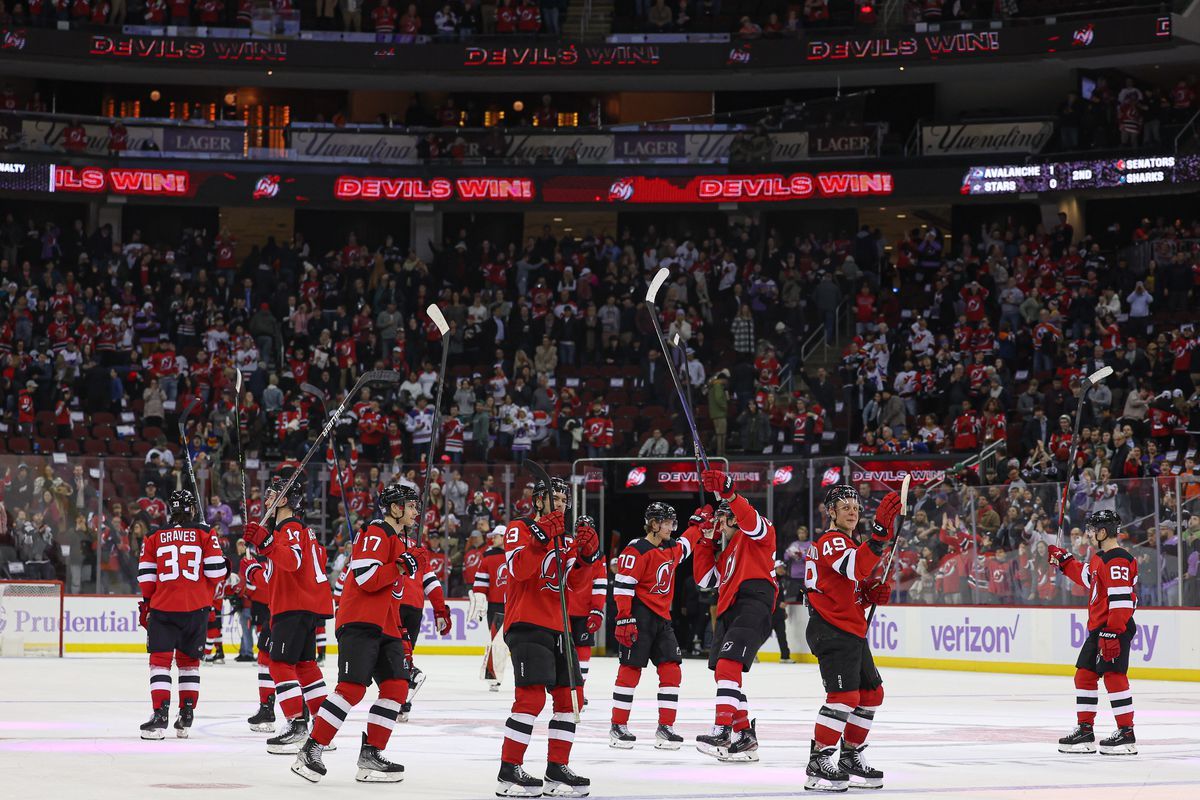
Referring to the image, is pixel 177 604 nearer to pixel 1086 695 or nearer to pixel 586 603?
pixel 586 603

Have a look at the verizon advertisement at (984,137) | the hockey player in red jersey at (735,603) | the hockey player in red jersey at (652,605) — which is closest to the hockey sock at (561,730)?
the hockey player in red jersey at (735,603)

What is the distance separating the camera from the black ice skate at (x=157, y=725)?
12094mm

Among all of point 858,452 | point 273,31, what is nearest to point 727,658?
point 858,452

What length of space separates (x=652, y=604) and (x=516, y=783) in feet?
12.9

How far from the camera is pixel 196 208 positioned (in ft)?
126

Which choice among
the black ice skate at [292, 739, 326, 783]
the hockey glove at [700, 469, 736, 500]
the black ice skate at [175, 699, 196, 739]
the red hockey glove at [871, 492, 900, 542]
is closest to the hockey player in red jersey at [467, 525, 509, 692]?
the black ice skate at [175, 699, 196, 739]

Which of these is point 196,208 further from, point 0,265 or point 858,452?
point 858,452

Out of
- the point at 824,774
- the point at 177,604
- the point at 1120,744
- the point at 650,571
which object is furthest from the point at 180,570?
the point at 1120,744

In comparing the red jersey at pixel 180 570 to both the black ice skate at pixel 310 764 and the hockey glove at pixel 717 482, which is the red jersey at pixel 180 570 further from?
the hockey glove at pixel 717 482

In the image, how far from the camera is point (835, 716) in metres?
9.53

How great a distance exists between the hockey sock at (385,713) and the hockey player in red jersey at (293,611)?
153 cm

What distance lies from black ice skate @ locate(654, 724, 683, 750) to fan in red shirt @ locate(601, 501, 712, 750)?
0.07m

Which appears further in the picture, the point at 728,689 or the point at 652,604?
the point at 652,604

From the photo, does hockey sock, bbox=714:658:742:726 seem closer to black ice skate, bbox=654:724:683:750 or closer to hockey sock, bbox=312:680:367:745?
black ice skate, bbox=654:724:683:750
